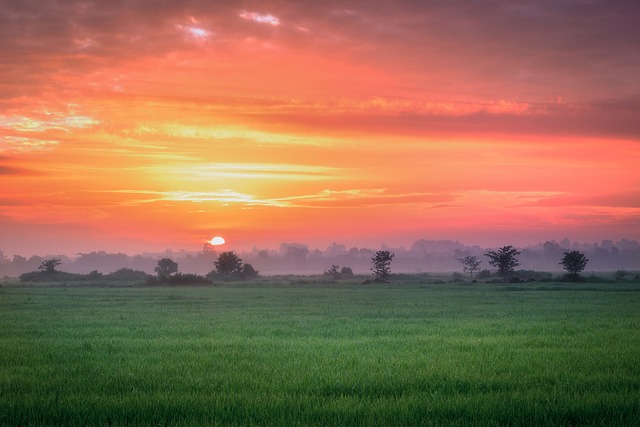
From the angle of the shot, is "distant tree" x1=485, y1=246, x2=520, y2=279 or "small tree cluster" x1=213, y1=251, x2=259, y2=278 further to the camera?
"small tree cluster" x1=213, y1=251, x2=259, y2=278

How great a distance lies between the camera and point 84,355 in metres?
16.8

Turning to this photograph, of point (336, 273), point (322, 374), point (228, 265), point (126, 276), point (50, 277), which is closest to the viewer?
point (322, 374)

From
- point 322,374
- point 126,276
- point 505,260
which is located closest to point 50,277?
point 126,276

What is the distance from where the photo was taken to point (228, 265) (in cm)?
13562

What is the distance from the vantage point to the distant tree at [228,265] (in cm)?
13525

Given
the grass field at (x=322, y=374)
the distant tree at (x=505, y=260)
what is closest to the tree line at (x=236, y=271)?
the distant tree at (x=505, y=260)

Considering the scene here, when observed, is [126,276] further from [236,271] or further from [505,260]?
[505,260]

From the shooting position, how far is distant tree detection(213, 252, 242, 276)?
444 feet

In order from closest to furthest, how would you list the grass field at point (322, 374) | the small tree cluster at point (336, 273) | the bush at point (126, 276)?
the grass field at point (322, 374), the bush at point (126, 276), the small tree cluster at point (336, 273)

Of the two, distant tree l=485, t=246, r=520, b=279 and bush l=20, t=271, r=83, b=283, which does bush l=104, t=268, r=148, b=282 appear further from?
distant tree l=485, t=246, r=520, b=279

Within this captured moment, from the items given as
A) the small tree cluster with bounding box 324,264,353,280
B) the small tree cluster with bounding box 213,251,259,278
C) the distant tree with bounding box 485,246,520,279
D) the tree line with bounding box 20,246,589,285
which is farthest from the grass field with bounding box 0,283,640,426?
the small tree cluster with bounding box 324,264,353,280

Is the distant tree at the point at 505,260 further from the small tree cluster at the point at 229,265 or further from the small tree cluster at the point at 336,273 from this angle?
the small tree cluster at the point at 229,265

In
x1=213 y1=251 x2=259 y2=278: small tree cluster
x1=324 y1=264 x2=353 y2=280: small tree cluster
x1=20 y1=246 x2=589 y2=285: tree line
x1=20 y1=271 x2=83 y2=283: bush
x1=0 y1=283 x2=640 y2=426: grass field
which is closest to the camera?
x1=0 y1=283 x2=640 y2=426: grass field

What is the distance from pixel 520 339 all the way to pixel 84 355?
14.4 meters
